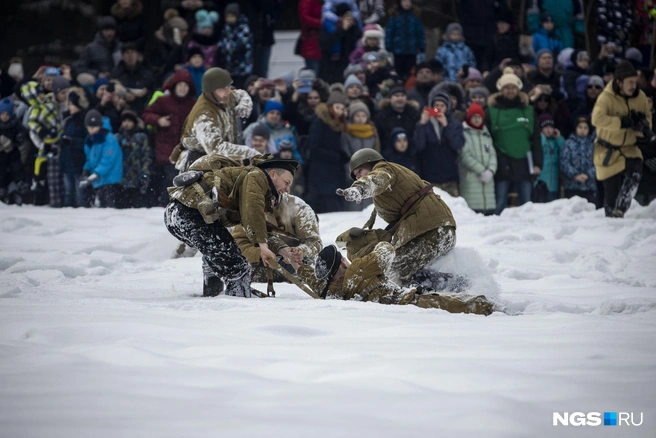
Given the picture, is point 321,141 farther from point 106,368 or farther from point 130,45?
point 106,368

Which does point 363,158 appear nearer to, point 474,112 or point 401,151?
point 401,151

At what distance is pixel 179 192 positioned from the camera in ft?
20.2

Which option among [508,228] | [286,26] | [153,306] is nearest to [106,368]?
[153,306]

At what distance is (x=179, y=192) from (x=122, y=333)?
2.17 meters

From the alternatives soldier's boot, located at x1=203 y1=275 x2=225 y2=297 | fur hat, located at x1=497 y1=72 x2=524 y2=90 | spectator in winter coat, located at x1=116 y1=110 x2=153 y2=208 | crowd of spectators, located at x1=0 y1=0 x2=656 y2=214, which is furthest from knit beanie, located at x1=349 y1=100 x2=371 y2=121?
soldier's boot, located at x1=203 y1=275 x2=225 y2=297

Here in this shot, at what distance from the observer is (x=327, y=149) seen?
434 inches

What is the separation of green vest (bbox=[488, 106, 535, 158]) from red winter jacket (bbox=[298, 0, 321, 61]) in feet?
9.10

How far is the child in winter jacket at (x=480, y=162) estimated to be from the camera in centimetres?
1124

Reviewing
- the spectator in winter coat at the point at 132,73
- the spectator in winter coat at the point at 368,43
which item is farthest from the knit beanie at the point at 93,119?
the spectator in winter coat at the point at 368,43

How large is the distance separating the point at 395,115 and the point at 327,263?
5.99 meters

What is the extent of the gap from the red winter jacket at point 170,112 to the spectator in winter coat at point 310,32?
6.97 ft

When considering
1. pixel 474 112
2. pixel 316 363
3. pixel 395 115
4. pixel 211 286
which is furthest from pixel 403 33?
pixel 316 363

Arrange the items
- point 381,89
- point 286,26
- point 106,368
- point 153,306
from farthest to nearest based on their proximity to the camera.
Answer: point 286,26, point 381,89, point 153,306, point 106,368

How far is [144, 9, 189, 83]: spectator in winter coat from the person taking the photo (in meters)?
12.9
